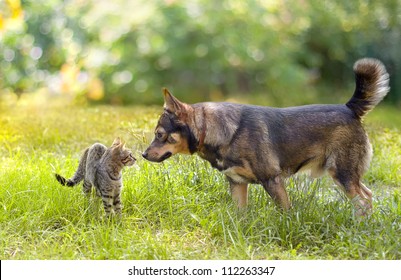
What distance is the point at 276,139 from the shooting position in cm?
440

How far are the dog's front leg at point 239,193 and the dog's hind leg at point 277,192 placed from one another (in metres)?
0.25

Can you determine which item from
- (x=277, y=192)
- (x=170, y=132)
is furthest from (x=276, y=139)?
(x=170, y=132)

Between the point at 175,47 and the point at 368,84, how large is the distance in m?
4.96

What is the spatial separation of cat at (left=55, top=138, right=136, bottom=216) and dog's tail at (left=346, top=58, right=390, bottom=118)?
1642mm

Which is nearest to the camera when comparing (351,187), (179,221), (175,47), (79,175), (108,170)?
(108,170)

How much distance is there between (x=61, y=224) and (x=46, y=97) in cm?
516

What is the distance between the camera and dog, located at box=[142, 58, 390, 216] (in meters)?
4.21

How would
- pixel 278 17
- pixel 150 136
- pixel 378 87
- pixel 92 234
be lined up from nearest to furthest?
1. pixel 92 234
2. pixel 378 87
3. pixel 150 136
4. pixel 278 17

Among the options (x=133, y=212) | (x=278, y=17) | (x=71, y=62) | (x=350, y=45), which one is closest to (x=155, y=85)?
(x=71, y=62)

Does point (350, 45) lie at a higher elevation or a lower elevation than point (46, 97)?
higher

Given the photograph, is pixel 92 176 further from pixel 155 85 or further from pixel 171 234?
pixel 155 85

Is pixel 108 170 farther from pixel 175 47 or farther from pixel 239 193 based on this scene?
pixel 175 47

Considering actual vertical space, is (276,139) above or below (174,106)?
below

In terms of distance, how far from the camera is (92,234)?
3957 mm
